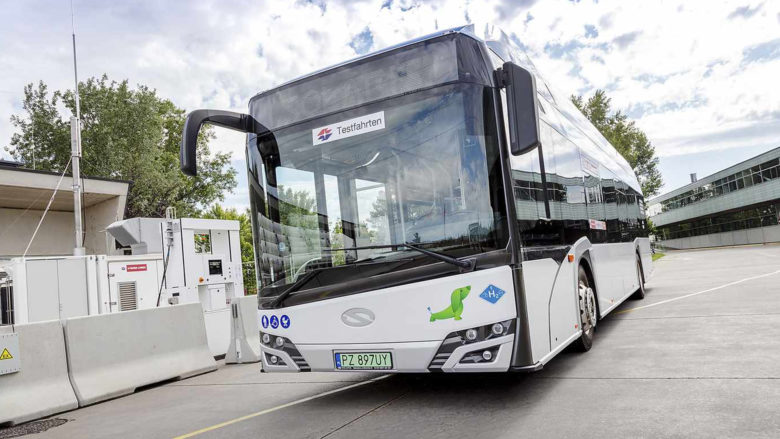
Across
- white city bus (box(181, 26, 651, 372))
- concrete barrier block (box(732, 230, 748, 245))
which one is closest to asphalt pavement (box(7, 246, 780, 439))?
white city bus (box(181, 26, 651, 372))

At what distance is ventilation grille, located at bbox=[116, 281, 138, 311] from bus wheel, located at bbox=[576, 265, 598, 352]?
9.87m

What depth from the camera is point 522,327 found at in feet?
14.8

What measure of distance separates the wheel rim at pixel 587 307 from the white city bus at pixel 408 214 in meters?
0.82

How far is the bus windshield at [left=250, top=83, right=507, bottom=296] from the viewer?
462cm

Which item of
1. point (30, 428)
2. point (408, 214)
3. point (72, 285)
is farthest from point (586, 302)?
point (72, 285)

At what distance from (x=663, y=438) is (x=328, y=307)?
8.88 feet

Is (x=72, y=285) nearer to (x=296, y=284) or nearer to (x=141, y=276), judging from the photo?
(x=141, y=276)

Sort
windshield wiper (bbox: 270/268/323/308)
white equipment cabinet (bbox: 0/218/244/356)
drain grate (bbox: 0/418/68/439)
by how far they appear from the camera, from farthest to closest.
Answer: white equipment cabinet (bbox: 0/218/244/356), drain grate (bbox: 0/418/68/439), windshield wiper (bbox: 270/268/323/308)

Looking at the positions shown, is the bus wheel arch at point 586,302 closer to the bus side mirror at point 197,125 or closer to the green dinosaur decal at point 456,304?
the green dinosaur decal at point 456,304

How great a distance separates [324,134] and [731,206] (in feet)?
188

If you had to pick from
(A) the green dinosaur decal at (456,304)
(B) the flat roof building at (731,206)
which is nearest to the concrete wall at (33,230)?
(A) the green dinosaur decal at (456,304)

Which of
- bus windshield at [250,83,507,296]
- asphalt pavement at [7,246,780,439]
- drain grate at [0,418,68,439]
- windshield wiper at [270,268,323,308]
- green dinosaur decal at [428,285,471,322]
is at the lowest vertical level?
drain grate at [0,418,68,439]

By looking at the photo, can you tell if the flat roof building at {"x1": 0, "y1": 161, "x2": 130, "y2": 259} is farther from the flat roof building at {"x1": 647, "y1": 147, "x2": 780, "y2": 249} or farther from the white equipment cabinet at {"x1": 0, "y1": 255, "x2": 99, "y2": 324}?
the flat roof building at {"x1": 647, "y1": 147, "x2": 780, "y2": 249}

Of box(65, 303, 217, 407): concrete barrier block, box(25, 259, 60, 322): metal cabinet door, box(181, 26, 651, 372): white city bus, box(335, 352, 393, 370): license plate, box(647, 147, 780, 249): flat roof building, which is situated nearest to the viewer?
box(181, 26, 651, 372): white city bus
